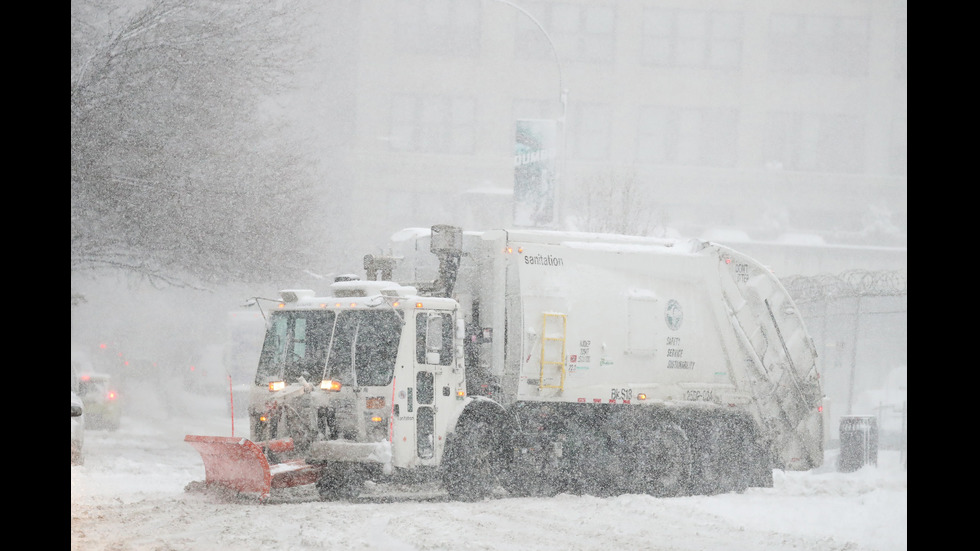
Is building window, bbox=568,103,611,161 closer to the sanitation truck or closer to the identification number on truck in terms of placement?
the sanitation truck

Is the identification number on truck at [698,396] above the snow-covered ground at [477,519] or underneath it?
above

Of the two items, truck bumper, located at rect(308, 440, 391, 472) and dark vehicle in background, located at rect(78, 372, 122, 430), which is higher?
truck bumper, located at rect(308, 440, 391, 472)

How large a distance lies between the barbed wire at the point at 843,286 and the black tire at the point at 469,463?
31.2 feet

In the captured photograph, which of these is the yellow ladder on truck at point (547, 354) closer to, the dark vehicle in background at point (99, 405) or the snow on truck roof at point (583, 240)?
the snow on truck roof at point (583, 240)

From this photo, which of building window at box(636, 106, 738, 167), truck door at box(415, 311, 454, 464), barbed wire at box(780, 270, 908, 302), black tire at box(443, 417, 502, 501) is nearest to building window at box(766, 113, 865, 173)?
building window at box(636, 106, 738, 167)

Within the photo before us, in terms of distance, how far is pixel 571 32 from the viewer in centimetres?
4912

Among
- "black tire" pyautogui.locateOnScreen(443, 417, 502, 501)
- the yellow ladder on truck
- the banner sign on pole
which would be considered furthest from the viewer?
the banner sign on pole

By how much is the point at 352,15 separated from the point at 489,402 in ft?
117

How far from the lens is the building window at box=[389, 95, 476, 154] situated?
48375 millimetres

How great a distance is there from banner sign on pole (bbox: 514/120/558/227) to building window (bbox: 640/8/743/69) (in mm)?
23002

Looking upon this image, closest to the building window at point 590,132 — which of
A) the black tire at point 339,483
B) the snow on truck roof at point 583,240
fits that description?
the snow on truck roof at point 583,240

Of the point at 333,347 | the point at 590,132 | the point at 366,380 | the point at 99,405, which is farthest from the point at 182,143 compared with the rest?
the point at 590,132

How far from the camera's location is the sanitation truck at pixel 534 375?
1357cm

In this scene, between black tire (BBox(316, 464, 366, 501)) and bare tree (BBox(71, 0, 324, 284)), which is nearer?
black tire (BBox(316, 464, 366, 501))
